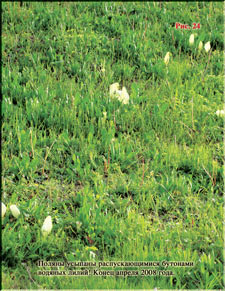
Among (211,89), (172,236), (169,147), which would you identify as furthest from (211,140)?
(172,236)

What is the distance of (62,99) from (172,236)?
1896mm

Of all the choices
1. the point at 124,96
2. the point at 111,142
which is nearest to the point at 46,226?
the point at 111,142

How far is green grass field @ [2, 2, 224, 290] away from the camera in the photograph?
9.38 ft

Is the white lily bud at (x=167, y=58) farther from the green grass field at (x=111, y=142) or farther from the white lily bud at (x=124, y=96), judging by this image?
the white lily bud at (x=124, y=96)

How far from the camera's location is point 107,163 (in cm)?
362

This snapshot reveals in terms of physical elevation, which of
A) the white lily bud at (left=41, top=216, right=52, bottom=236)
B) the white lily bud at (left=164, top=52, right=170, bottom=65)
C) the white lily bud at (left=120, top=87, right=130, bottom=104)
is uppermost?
the white lily bud at (left=164, top=52, right=170, bottom=65)

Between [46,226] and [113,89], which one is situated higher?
[113,89]

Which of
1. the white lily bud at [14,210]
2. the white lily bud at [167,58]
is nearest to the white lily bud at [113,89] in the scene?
the white lily bud at [167,58]

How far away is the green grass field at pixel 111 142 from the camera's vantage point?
286 cm

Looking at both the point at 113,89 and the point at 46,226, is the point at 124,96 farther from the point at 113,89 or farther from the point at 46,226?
the point at 46,226

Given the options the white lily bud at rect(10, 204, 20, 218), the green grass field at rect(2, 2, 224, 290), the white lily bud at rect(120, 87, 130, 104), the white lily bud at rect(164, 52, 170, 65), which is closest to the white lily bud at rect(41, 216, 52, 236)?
the green grass field at rect(2, 2, 224, 290)

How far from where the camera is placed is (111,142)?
3758 millimetres

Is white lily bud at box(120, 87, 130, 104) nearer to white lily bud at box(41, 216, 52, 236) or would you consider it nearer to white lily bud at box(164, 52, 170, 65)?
white lily bud at box(164, 52, 170, 65)

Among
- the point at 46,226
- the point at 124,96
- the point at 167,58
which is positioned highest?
the point at 167,58
